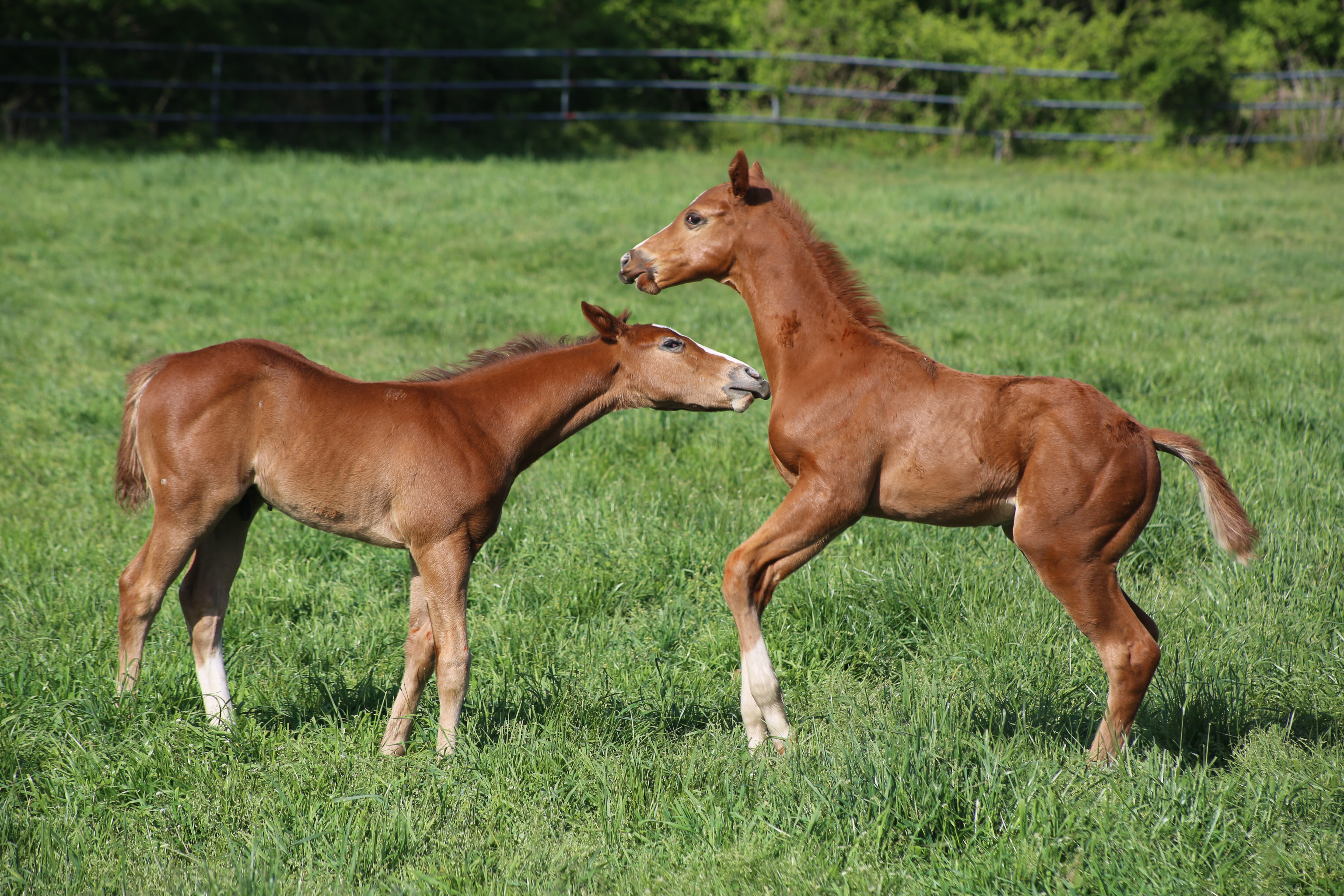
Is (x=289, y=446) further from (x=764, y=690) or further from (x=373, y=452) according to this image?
(x=764, y=690)

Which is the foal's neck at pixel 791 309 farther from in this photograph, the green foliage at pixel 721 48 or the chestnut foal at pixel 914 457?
the green foliage at pixel 721 48

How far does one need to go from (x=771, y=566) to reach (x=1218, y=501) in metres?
1.53

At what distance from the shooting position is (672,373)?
12.5ft

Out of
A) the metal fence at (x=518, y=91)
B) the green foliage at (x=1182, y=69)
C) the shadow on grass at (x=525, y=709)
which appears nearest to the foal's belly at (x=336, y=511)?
the shadow on grass at (x=525, y=709)

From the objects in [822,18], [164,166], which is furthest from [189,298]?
[822,18]

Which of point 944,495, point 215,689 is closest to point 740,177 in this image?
point 944,495

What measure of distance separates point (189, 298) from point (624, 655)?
8.07 metres

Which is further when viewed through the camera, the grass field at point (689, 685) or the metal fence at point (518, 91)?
the metal fence at point (518, 91)

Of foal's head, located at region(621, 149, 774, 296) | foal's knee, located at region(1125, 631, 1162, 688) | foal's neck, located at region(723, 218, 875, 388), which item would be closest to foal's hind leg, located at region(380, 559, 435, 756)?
foal's head, located at region(621, 149, 774, 296)

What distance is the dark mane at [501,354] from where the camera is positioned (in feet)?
12.9

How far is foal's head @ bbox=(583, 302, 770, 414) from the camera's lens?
12.5ft

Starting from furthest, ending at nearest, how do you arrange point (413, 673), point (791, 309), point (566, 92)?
point (566, 92) < point (791, 309) < point (413, 673)

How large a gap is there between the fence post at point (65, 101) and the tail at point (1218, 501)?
18.7 m

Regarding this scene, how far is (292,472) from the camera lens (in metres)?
3.59
